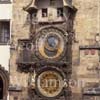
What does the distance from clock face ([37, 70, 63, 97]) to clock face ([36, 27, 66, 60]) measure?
85 cm

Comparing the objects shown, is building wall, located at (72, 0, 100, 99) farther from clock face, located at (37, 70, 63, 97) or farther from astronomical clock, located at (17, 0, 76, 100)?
clock face, located at (37, 70, 63, 97)

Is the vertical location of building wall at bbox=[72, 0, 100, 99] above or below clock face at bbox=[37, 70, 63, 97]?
above

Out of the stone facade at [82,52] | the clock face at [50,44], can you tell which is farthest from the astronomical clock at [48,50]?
the stone facade at [82,52]

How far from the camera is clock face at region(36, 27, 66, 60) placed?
2480cm

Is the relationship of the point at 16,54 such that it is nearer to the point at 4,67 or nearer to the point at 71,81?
the point at 4,67

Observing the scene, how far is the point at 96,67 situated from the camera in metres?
24.0

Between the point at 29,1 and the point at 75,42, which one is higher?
the point at 29,1

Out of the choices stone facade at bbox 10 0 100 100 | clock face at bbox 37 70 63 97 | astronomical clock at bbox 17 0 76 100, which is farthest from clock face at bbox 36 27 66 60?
clock face at bbox 37 70 63 97

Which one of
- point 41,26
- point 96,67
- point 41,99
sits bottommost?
point 41,99

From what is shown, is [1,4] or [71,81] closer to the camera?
[71,81]

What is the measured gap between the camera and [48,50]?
24906mm

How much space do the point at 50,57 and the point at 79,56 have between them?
4.93ft

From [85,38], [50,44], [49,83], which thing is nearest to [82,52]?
[85,38]

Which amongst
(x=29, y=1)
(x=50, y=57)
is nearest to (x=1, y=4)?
(x=29, y=1)
